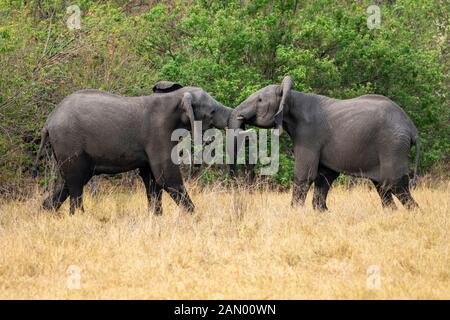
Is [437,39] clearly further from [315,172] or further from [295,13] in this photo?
[315,172]

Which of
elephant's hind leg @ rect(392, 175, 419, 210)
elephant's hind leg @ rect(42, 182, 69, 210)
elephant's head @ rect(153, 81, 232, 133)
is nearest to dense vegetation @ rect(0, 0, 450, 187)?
elephant's hind leg @ rect(42, 182, 69, 210)

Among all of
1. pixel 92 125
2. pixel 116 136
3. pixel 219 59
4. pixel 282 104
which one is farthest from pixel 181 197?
pixel 219 59

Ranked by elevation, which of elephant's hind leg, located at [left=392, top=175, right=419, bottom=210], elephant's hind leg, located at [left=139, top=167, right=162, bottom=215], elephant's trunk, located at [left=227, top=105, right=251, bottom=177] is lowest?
elephant's hind leg, located at [left=139, top=167, right=162, bottom=215]

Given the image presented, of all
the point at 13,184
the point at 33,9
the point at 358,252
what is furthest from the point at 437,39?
the point at 358,252

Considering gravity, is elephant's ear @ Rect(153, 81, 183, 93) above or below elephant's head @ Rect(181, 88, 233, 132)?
above

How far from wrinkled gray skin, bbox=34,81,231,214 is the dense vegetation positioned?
6.41 ft

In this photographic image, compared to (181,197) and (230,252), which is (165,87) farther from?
(230,252)

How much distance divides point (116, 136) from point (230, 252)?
298 cm

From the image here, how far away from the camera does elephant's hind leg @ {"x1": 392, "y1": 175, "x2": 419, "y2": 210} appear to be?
1050cm

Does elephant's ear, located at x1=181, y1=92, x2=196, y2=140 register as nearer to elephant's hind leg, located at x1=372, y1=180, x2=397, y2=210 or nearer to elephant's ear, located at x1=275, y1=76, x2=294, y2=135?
elephant's ear, located at x1=275, y1=76, x2=294, y2=135

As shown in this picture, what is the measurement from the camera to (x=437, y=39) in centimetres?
1989

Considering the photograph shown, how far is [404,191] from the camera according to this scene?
10.6m

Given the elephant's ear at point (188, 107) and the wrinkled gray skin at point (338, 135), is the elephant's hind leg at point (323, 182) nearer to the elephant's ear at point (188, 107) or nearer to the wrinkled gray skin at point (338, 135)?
the wrinkled gray skin at point (338, 135)

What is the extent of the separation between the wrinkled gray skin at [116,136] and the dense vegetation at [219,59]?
1.95 meters
